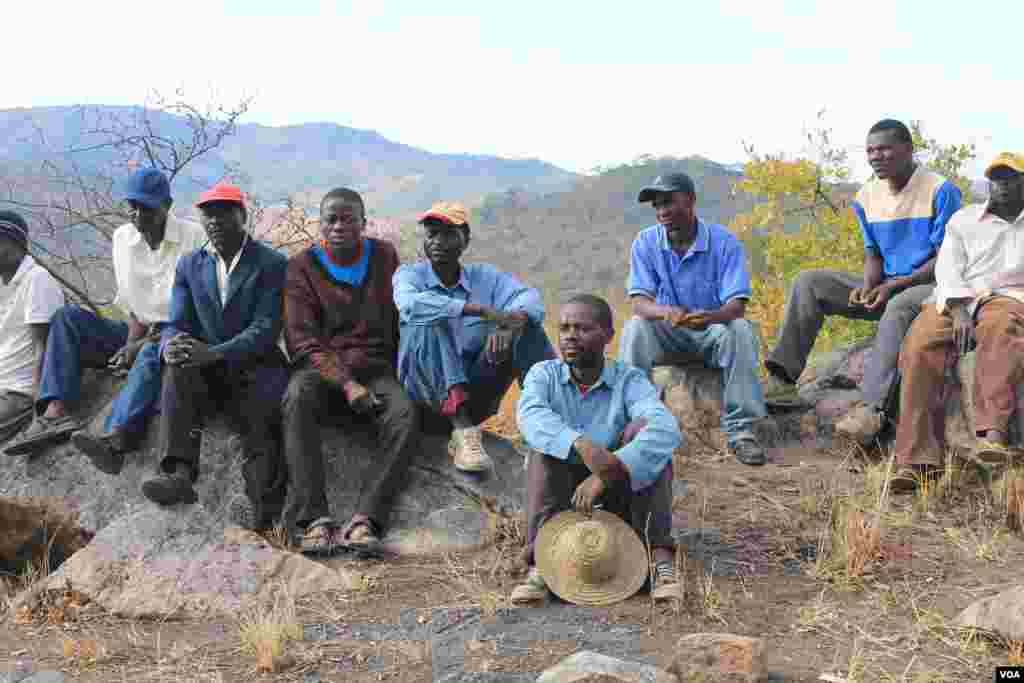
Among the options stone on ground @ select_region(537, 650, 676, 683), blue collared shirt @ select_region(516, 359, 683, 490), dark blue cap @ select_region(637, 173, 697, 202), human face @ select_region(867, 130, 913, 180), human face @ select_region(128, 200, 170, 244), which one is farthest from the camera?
human face @ select_region(867, 130, 913, 180)

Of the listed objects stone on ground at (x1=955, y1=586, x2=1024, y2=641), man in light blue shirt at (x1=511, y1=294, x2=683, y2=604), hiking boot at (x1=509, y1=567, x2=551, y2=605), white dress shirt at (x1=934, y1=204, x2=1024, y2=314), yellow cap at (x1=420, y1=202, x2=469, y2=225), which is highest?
yellow cap at (x1=420, y1=202, x2=469, y2=225)

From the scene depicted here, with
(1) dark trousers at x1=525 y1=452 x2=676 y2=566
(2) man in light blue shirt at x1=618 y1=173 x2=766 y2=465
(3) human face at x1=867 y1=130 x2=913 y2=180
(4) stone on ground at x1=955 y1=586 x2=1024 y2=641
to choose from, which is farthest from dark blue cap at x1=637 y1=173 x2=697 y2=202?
(4) stone on ground at x1=955 y1=586 x2=1024 y2=641

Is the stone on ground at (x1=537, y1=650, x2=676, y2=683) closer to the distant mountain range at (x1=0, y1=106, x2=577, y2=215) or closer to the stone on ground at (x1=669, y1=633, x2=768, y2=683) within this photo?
the stone on ground at (x1=669, y1=633, x2=768, y2=683)

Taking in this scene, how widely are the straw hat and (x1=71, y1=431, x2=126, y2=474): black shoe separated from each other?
98.5 inches

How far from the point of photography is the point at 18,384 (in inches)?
253

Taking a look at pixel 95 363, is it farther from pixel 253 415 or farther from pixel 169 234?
pixel 253 415

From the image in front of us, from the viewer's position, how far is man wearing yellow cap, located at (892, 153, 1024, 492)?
5.99 m

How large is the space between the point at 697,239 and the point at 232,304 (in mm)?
2870

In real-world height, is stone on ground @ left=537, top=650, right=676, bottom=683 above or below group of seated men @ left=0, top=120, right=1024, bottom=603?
below

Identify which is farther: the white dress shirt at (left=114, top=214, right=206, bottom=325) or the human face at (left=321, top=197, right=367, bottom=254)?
the white dress shirt at (left=114, top=214, right=206, bottom=325)

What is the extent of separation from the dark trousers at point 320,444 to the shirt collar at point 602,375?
114 centimetres

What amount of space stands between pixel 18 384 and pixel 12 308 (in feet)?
1.48

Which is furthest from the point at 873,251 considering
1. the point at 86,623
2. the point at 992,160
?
the point at 86,623

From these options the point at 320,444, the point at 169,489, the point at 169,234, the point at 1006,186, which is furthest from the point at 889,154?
the point at 169,489
